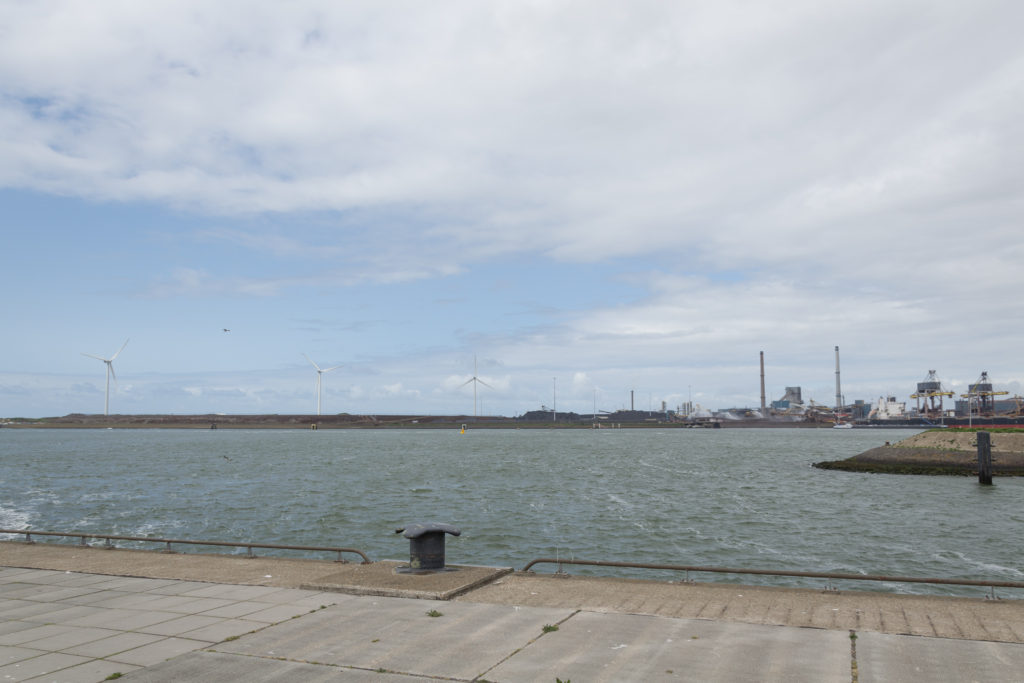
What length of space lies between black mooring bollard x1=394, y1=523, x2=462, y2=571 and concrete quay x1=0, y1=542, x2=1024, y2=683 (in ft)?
1.71

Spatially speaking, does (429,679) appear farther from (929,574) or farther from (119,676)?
(929,574)

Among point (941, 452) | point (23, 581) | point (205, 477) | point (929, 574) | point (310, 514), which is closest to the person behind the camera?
point (23, 581)

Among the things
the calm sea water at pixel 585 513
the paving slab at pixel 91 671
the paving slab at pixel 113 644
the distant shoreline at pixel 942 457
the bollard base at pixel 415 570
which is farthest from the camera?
the distant shoreline at pixel 942 457

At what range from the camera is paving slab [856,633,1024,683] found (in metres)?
8.43

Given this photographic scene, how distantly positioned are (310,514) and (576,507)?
16.0 metres

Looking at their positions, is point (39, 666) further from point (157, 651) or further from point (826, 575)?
point (826, 575)

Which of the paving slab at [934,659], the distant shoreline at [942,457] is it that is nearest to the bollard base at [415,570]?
the paving slab at [934,659]

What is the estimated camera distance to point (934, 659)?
29.6ft

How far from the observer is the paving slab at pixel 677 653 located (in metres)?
8.73

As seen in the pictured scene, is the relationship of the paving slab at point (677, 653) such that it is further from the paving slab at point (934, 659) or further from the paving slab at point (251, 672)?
the paving slab at point (251, 672)

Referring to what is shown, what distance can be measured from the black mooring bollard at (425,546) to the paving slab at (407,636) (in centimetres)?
198

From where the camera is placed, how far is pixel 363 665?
9328mm

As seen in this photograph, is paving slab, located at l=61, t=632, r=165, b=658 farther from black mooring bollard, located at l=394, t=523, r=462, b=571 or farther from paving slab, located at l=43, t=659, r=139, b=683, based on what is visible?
black mooring bollard, located at l=394, t=523, r=462, b=571

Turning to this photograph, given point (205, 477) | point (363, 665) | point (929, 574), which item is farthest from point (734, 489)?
point (363, 665)
